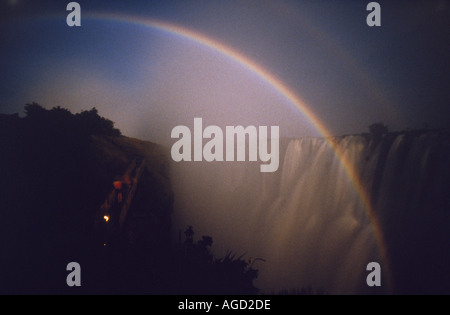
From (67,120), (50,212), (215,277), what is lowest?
(215,277)

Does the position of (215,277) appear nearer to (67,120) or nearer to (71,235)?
(71,235)

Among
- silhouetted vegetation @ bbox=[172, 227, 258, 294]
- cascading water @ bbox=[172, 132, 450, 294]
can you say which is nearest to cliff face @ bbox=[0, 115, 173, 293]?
silhouetted vegetation @ bbox=[172, 227, 258, 294]

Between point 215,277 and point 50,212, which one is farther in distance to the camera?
point 50,212

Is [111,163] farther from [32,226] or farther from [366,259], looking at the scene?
[366,259]

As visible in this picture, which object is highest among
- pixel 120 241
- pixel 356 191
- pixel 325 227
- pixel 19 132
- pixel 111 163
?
pixel 19 132

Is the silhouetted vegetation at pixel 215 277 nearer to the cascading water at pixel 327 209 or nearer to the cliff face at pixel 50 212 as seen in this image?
the cliff face at pixel 50 212

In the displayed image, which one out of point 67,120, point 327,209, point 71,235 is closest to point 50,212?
point 71,235

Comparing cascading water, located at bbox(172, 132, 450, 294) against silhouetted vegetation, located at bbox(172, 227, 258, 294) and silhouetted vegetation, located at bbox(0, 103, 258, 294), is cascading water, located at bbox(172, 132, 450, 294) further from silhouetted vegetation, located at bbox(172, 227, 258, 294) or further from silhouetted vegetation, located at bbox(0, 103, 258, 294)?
silhouetted vegetation, located at bbox(0, 103, 258, 294)
